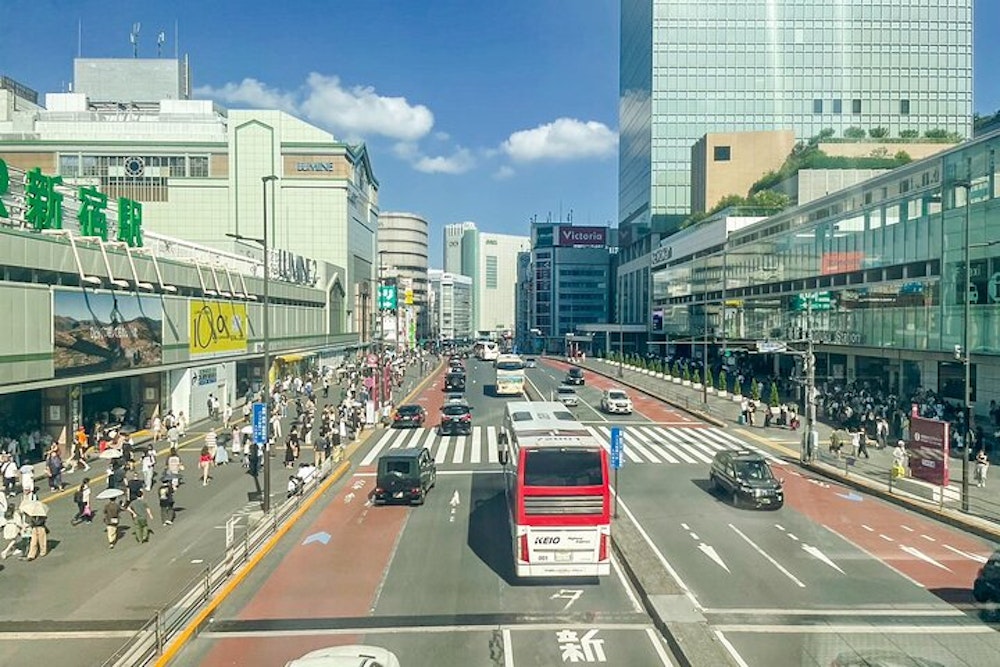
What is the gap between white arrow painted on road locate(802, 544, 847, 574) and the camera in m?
17.9

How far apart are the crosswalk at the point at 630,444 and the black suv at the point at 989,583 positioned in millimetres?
17824

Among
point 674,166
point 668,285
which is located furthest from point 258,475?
point 674,166

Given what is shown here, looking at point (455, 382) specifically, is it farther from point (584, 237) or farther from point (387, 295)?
point (584, 237)

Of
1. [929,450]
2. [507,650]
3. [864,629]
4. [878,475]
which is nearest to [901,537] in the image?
[929,450]

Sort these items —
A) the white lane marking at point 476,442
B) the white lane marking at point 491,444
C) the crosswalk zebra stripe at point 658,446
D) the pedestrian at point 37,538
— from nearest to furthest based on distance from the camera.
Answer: the pedestrian at point 37,538
the white lane marking at point 476,442
the white lane marking at point 491,444
the crosswalk zebra stripe at point 658,446

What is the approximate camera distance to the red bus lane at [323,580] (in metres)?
13.1

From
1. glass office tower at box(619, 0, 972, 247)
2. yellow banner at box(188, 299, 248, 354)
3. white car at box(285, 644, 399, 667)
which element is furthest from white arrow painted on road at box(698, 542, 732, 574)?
glass office tower at box(619, 0, 972, 247)

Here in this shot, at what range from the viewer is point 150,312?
38.7m

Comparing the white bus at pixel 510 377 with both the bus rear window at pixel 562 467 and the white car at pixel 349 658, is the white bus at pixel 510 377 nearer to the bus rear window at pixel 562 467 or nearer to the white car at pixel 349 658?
the bus rear window at pixel 562 467

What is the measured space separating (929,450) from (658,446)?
1408cm

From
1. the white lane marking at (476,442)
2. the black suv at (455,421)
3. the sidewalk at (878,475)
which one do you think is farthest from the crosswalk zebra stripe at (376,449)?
the sidewalk at (878,475)

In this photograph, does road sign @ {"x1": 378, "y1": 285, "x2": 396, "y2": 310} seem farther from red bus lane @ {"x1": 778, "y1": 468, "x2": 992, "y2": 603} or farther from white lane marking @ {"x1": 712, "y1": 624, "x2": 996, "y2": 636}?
white lane marking @ {"x1": 712, "y1": 624, "x2": 996, "y2": 636}

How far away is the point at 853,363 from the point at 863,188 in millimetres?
12588

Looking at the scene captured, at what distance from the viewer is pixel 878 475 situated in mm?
29188
